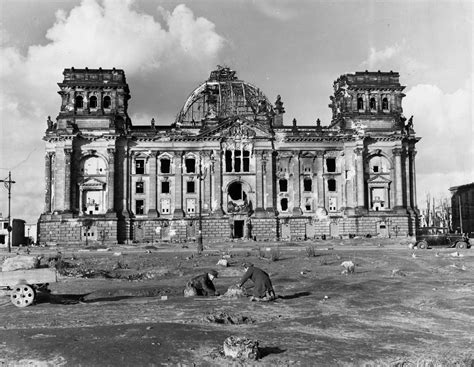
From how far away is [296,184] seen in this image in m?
61.5

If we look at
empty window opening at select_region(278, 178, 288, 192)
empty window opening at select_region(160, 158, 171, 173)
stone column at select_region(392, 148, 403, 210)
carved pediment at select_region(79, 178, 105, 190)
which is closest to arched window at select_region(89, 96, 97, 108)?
carved pediment at select_region(79, 178, 105, 190)

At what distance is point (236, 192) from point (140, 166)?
1164 cm

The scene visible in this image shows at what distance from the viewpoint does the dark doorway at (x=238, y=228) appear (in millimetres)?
59875

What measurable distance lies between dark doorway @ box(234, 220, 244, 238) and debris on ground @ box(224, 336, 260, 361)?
1964 inches

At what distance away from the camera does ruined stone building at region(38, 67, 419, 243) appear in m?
59.2

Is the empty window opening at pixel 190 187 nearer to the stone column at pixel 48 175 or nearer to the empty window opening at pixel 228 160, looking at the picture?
the empty window opening at pixel 228 160

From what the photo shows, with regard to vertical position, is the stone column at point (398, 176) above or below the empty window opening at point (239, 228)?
above

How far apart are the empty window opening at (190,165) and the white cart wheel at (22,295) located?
4572 centimetres

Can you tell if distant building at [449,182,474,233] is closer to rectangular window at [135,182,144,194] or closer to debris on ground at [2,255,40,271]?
rectangular window at [135,182,144,194]

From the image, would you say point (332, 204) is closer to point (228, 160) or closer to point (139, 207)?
point (228, 160)

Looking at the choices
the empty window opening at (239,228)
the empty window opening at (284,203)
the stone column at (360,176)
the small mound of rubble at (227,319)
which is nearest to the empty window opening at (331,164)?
the stone column at (360,176)

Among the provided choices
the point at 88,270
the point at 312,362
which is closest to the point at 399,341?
the point at 312,362

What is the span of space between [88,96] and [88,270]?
1492 inches

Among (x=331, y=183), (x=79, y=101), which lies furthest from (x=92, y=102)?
(x=331, y=183)
